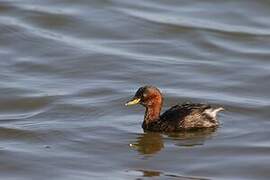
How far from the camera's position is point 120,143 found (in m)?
12.6

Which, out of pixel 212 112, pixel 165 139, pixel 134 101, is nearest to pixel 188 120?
pixel 212 112

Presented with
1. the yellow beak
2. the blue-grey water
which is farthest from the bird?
the blue-grey water

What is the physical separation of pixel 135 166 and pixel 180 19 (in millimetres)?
7908

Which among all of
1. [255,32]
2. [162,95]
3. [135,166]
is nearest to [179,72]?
[162,95]

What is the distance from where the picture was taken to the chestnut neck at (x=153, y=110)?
534 inches

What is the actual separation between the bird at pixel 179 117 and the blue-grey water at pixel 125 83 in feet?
0.49

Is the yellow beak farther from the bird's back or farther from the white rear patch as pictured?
the white rear patch

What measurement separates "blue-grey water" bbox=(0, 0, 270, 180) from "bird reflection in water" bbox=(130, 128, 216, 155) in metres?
0.02

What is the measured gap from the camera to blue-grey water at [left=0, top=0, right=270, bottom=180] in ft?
38.9

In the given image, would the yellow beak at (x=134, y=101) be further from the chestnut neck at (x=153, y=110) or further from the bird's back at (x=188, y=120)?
the bird's back at (x=188, y=120)

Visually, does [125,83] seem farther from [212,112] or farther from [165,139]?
[165,139]

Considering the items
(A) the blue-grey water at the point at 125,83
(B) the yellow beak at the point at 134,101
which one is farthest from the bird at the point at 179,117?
(A) the blue-grey water at the point at 125,83

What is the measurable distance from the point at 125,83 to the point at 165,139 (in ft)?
8.23

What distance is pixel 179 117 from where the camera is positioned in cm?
1338
